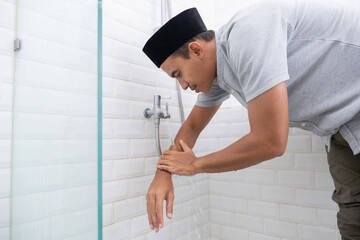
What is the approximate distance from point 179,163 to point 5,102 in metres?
0.57

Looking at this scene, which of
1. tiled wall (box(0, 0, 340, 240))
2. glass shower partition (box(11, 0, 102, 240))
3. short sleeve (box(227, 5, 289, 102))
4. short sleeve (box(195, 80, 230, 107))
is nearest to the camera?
glass shower partition (box(11, 0, 102, 240))

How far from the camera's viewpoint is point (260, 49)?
0.67m

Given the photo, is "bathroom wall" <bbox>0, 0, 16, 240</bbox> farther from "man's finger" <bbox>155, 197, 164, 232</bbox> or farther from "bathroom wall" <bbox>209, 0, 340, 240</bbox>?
"bathroom wall" <bbox>209, 0, 340, 240</bbox>

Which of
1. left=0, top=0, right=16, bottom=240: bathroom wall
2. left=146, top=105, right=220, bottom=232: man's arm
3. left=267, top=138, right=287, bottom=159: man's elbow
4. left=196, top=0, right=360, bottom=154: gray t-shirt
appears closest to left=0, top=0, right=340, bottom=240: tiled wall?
left=0, top=0, right=16, bottom=240: bathroom wall

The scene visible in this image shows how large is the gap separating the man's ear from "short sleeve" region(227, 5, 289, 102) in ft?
0.46

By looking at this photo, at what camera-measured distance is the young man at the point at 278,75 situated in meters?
0.69

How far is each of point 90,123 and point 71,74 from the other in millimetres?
147

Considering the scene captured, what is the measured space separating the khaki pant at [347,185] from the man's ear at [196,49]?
20.5 inches

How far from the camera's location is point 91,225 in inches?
20.5

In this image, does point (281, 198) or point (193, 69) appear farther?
point (281, 198)

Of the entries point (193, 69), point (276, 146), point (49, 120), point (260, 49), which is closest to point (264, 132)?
point (276, 146)

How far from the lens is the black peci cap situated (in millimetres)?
878

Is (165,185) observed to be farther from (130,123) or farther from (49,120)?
(49,120)

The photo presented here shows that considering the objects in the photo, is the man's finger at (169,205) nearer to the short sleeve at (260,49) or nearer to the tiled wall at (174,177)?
the tiled wall at (174,177)
